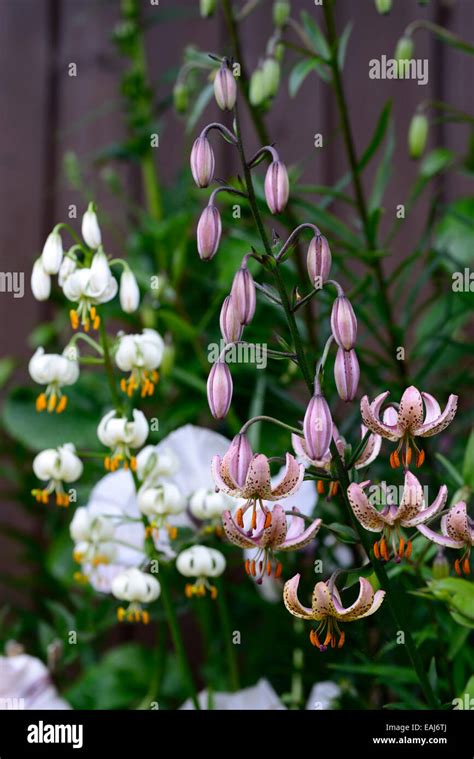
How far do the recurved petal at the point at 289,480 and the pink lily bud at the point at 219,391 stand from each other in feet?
0.15

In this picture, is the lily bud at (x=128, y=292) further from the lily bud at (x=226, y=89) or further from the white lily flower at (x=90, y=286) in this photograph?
the lily bud at (x=226, y=89)

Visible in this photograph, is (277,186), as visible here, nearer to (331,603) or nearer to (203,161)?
(203,161)

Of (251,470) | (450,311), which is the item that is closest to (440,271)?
(450,311)

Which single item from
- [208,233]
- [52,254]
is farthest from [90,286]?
[208,233]

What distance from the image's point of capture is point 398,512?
1.70ft

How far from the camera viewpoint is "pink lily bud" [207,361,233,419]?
1.65ft

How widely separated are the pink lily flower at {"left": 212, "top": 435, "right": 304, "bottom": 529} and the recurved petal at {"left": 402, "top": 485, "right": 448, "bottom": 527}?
72 mm

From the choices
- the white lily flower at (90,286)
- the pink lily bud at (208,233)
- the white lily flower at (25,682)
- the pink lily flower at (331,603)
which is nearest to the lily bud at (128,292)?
the white lily flower at (90,286)

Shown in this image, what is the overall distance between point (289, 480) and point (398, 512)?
0.07 m

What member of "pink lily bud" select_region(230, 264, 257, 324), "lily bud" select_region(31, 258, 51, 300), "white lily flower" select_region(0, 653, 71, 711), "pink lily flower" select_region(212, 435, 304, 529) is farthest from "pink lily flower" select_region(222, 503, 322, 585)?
"white lily flower" select_region(0, 653, 71, 711)

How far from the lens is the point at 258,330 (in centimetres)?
87

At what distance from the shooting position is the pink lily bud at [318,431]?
1.54 ft

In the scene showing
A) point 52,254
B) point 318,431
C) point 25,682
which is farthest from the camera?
point 25,682
